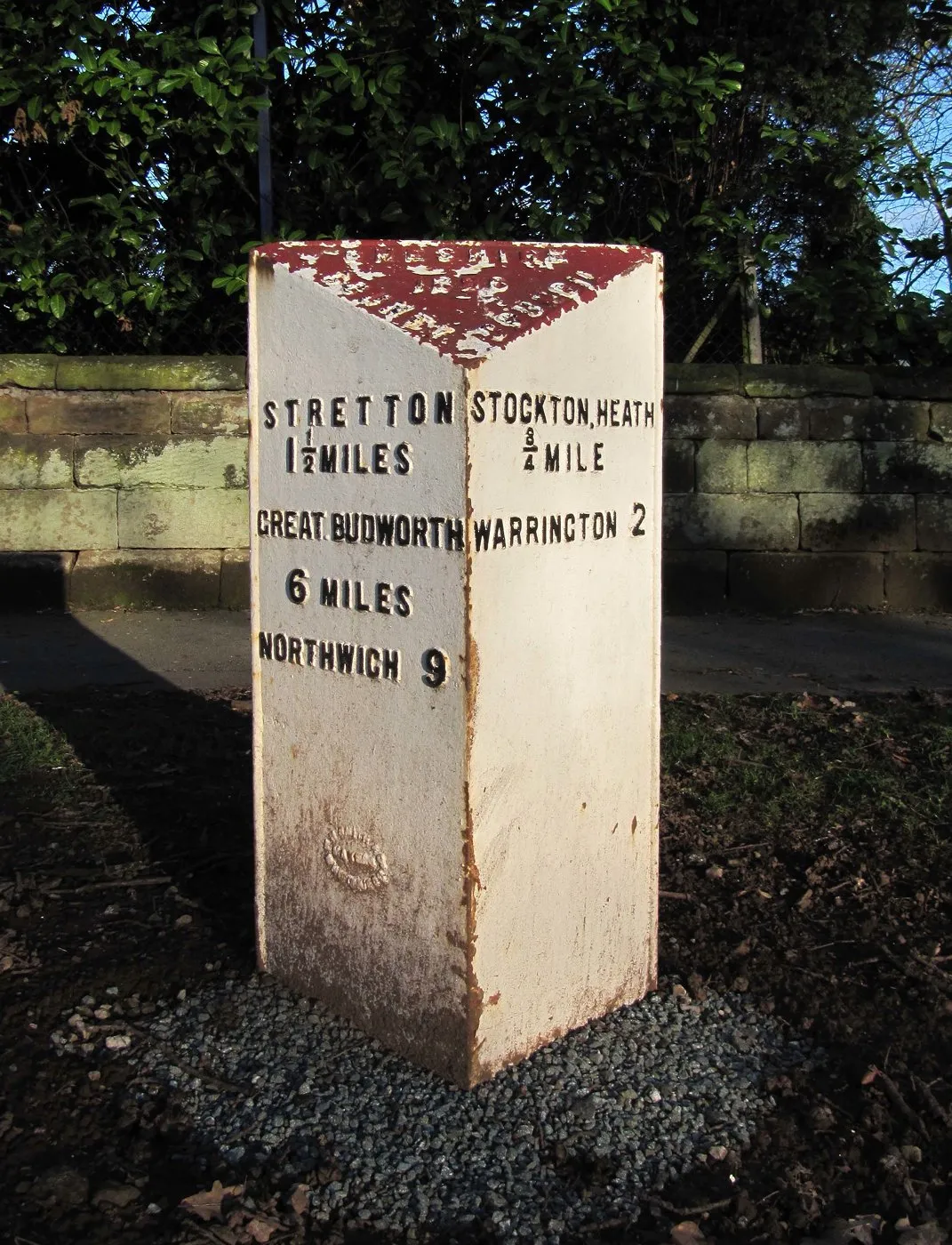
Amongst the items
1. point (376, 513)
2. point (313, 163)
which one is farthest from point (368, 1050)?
point (313, 163)

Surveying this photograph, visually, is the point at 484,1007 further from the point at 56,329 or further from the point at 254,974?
the point at 56,329

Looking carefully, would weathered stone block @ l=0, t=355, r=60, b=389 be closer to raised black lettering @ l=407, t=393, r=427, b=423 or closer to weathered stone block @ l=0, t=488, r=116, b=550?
weathered stone block @ l=0, t=488, r=116, b=550

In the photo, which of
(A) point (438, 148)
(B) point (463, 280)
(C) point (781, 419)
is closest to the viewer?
(B) point (463, 280)

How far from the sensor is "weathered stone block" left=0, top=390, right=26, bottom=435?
7477 millimetres

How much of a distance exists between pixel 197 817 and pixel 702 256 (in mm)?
5235

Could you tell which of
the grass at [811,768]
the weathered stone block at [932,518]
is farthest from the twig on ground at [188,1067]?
the weathered stone block at [932,518]

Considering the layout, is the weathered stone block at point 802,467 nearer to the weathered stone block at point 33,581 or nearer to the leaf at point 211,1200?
the weathered stone block at point 33,581

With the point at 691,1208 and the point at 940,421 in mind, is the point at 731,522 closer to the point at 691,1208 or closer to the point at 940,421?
the point at 940,421

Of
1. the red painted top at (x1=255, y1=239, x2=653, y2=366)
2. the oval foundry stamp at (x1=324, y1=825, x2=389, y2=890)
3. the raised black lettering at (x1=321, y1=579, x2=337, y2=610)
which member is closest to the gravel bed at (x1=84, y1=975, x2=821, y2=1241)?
the oval foundry stamp at (x1=324, y1=825, x2=389, y2=890)

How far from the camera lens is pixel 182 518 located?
25.1 feet

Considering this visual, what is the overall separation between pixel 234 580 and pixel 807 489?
141 inches

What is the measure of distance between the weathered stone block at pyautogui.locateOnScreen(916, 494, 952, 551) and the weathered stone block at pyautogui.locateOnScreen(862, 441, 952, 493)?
7 centimetres

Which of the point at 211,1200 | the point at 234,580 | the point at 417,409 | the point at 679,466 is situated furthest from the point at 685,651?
→ the point at 211,1200

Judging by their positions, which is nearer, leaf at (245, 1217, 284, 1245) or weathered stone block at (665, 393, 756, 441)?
leaf at (245, 1217, 284, 1245)
